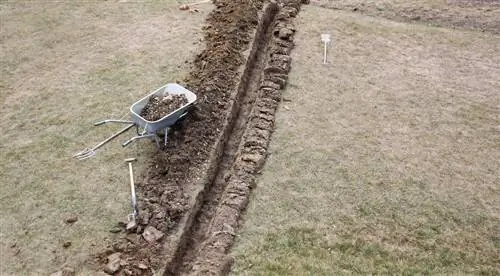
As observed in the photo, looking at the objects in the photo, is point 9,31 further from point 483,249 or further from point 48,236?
point 483,249

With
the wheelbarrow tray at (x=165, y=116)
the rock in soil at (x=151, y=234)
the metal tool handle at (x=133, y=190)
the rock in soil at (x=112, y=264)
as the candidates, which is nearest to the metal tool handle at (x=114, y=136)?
the wheelbarrow tray at (x=165, y=116)

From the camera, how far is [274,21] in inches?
462

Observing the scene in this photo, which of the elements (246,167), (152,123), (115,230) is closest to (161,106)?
(152,123)

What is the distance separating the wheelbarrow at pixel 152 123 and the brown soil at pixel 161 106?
0.07m

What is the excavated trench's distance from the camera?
621 centimetres

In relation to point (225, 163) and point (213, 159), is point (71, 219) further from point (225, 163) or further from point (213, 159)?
point (225, 163)

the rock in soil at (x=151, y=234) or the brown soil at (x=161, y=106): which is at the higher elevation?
the brown soil at (x=161, y=106)

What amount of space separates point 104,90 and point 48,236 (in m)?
3.57

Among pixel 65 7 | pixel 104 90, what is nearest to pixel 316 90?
pixel 104 90

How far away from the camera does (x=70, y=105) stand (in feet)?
28.7

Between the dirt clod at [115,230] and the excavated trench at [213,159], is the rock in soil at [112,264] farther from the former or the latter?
the dirt clod at [115,230]

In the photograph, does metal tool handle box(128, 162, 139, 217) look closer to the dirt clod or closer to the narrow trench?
the dirt clod

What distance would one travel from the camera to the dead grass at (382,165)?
6.29m

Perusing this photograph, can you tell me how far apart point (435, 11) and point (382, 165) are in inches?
257
